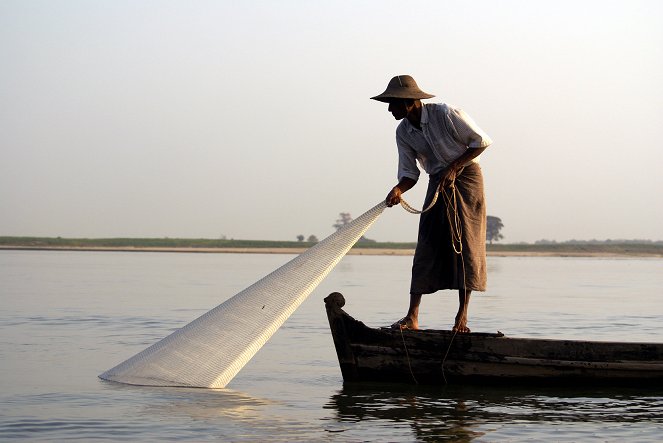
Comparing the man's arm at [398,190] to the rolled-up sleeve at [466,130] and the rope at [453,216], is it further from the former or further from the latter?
the rolled-up sleeve at [466,130]

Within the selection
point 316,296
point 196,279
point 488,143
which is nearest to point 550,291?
point 316,296

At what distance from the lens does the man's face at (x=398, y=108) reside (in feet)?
26.6

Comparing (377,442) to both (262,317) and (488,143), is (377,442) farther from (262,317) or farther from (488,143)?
(488,143)

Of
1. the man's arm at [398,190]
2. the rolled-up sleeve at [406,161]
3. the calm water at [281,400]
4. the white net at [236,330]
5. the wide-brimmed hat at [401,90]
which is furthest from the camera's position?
the rolled-up sleeve at [406,161]

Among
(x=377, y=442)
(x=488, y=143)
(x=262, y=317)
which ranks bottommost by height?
(x=377, y=442)

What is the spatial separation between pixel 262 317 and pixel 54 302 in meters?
11.4

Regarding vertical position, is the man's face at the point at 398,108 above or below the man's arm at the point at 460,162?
above

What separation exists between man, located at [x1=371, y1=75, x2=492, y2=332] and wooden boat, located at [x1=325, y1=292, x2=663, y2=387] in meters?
0.15

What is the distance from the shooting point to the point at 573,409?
7.74 meters

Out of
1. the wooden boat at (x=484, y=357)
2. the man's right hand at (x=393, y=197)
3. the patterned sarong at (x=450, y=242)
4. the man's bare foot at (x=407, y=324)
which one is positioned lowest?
the wooden boat at (x=484, y=357)

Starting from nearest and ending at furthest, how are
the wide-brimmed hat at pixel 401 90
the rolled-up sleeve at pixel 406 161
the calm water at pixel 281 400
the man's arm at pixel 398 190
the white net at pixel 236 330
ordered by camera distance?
the calm water at pixel 281 400 → the wide-brimmed hat at pixel 401 90 → the white net at pixel 236 330 → the man's arm at pixel 398 190 → the rolled-up sleeve at pixel 406 161

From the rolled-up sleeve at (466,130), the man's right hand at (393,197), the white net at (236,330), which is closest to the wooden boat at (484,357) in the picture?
the white net at (236,330)

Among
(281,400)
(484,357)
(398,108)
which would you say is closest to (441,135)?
(398,108)

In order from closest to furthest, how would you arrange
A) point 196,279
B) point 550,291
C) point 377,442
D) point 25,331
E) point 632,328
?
1. point 377,442
2. point 25,331
3. point 632,328
4. point 550,291
5. point 196,279
